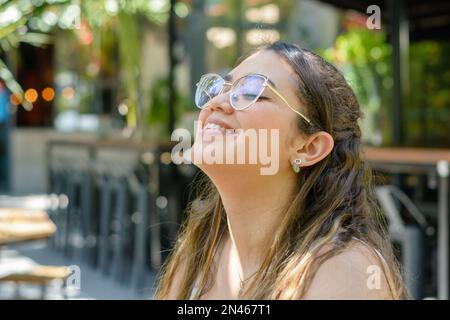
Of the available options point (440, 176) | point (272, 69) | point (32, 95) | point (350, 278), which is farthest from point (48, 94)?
point (350, 278)

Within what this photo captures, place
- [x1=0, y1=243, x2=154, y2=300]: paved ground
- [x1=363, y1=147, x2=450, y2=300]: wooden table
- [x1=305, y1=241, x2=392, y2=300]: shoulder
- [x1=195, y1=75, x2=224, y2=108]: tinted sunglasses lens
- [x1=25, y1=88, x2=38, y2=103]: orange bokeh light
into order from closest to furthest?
[x1=305, y1=241, x2=392, y2=300]: shoulder < [x1=195, y1=75, x2=224, y2=108]: tinted sunglasses lens < [x1=363, y1=147, x2=450, y2=300]: wooden table < [x1=0, y1=243, x2=154, y2=300]: paved ground < [x1=25, y1=88, x2=38, y2=103]: orange bokeh light

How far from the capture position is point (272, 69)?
46.5 inches

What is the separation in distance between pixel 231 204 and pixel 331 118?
24 centimetres

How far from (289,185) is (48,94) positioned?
38.3ft

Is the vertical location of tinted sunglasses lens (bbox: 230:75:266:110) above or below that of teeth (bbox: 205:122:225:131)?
above

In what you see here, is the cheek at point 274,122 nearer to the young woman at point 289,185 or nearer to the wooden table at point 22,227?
the young woman at point 289,185

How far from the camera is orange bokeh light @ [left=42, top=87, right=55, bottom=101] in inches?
480

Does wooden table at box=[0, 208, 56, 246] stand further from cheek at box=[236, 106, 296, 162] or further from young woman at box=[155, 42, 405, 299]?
cheek at box=[236, 106, 296, 162]

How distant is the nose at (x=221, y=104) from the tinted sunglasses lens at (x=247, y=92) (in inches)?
0.4

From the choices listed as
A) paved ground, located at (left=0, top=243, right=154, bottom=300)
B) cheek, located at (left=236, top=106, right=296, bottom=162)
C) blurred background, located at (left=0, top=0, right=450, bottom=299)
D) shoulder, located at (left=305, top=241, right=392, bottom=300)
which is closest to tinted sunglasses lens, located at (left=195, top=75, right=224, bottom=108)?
cheek, located at (left=236, top=106, right=296, bottom=162)

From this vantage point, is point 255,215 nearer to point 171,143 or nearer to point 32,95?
point 171,143

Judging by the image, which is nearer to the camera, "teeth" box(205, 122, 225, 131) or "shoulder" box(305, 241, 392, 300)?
"shoulder" box(305, 241, 392, 300)

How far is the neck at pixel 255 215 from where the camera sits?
3.84 ft
